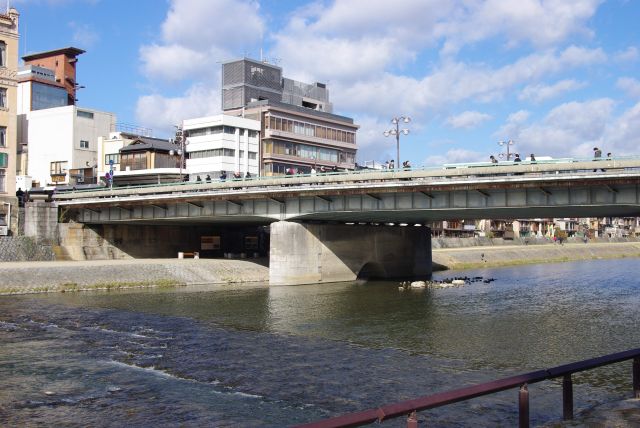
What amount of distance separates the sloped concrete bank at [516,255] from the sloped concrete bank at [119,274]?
1342 inches

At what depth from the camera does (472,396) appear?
10820 mm

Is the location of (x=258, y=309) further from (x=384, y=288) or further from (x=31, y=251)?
(x=31, y=251)

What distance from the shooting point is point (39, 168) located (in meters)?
117

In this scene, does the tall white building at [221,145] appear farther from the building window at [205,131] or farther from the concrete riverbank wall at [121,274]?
the concrete riverbank wall at [121,274]

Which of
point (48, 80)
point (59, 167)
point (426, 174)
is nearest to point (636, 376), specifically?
point (426, 174)

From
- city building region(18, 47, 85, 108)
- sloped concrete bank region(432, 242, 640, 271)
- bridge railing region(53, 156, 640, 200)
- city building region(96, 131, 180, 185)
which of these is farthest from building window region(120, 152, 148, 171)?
sloped concrete bank region(432, 242, 640, 271)

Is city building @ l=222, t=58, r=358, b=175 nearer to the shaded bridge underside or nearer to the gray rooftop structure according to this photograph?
the gray rooftop structure

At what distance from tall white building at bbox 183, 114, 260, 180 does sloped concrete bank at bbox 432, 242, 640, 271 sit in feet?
125

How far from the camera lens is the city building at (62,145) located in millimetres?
115312

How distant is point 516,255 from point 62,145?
8638cm

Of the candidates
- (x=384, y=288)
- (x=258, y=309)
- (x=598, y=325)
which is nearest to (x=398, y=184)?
(x=384, y=288)

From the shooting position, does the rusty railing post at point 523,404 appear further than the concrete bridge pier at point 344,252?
No

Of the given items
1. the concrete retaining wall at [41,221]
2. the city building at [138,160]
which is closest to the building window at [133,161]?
the city building at [138,160]

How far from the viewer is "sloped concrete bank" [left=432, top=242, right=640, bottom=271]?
9694 centimetres
